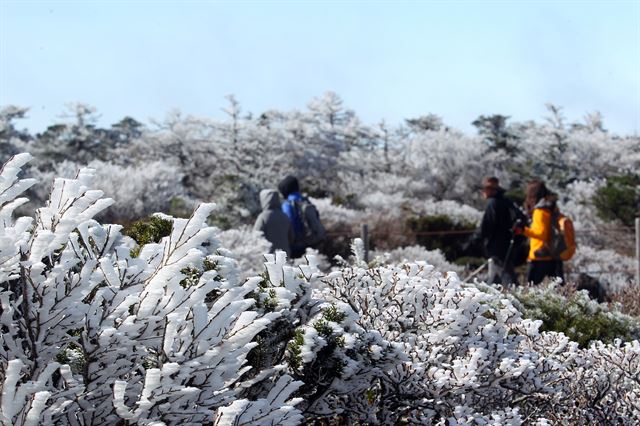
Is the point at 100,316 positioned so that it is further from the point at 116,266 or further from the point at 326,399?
the point at 326,399

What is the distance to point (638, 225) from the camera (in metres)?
11.8

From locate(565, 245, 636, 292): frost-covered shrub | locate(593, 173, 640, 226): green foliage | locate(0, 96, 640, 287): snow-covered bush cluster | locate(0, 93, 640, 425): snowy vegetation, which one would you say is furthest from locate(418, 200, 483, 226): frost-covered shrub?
locate(0, 93, 640, 425): snowy vegetation

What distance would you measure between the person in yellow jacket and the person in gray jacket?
220cm

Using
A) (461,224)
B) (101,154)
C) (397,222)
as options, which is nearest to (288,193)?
(397,222)

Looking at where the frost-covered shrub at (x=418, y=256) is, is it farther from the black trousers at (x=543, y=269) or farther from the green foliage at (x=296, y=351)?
the green foliage at (x=296, y=351)

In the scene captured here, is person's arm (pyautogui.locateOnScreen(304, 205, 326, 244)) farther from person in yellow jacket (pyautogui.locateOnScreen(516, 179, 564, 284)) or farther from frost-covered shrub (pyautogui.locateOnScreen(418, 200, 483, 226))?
frost-covered shrub (pyautogui.locateOnScreen(418, 200, 483, 226))

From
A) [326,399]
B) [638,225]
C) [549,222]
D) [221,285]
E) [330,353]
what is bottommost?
[638,225]

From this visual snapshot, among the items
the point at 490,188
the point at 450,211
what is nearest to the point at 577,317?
the point at 490,188

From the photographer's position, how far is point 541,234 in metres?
8.62

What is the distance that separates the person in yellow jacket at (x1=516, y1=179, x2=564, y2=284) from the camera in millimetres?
8617

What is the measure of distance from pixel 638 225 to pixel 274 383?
9989 mm

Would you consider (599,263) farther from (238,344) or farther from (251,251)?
(238,344)

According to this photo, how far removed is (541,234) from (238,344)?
21.9ft

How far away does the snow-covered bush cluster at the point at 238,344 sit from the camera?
7.20 feet
